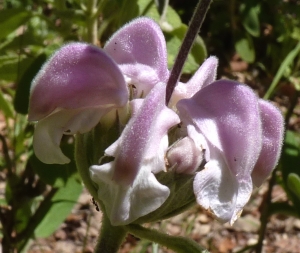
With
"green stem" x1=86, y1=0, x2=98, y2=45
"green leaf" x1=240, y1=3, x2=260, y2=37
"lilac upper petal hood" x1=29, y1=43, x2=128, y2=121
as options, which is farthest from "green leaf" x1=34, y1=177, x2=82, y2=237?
"green leaf" x1=240, y1=3, x2=260, y2=37

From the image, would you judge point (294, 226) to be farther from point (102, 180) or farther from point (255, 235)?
point (102, 180)

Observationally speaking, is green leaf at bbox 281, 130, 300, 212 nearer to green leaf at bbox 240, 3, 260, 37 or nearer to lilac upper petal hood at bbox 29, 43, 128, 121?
green leaf at bbox 240, 3, 260, 37

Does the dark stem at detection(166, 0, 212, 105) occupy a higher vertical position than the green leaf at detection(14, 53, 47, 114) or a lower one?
higher

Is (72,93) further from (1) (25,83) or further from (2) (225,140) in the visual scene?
(1) (25,83)

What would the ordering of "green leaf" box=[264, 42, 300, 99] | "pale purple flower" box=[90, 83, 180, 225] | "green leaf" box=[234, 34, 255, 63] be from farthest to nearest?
"green leaf" box=[234, 34, 255, 63], "green leaf" box=[264, 42, 300, 99], "pale purple flower" box=[90, 83, 180, 225]

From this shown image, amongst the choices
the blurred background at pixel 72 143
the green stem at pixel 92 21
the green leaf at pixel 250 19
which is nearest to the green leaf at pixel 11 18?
the blurred background at pixel 72 143

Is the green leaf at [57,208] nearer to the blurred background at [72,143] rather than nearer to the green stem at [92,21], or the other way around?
the blurred background at [72,143]

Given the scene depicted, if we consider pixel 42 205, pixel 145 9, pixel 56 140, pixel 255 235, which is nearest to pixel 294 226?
pixel 255 235

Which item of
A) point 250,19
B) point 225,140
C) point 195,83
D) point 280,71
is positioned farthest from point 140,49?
point 250,19
